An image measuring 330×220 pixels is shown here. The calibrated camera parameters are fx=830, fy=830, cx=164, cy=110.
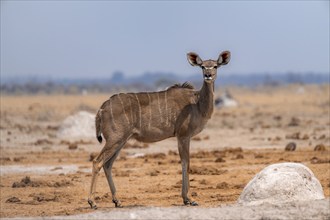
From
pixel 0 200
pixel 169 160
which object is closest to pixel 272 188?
pixel 0 200

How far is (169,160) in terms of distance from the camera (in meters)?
24.2

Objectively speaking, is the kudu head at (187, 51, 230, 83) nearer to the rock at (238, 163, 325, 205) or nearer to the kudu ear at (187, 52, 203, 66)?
the kudu ear at (187, 52, 203, 66)

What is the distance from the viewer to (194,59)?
48.9 ft

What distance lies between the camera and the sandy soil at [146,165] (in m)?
16.5

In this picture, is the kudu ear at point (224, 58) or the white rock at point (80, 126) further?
the white rock at point (80, 126)

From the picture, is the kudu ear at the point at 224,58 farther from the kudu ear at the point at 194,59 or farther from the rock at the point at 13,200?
the rock at the point at 13,200

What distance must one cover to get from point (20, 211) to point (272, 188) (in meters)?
4.80

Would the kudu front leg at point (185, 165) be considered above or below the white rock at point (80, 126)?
above

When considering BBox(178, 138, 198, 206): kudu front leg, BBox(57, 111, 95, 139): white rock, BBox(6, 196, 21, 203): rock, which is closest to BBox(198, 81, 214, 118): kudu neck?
BBox(178, 138, 198, 206): kudu front leg

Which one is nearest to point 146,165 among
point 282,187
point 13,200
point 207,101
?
point 13,200

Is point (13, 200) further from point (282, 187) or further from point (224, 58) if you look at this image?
point (282, 187)

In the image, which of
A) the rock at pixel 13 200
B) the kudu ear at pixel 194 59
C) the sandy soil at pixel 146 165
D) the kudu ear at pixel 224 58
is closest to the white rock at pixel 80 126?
the sandy soil at pixel 146 165

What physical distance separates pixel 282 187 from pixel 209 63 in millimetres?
2550

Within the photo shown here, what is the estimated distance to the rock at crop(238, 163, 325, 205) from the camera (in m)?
13.4
